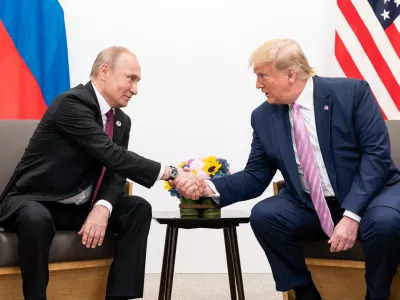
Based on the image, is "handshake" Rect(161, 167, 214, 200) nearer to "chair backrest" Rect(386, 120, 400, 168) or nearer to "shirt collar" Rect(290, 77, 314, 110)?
"shirt collar" Rect(290, 77, 314, 110)

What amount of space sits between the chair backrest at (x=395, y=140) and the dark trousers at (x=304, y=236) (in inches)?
18.4

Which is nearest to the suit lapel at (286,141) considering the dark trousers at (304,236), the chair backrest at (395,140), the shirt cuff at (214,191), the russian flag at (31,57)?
the dark trousers at (304,236)

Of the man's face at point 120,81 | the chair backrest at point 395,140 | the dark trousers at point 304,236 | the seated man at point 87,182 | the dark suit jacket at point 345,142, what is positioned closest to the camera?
the dark trousers at point 304,236

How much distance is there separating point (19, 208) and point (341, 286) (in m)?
1.41

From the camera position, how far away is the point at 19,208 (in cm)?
260

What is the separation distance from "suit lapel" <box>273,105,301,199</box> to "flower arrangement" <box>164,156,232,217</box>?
40 centimetres

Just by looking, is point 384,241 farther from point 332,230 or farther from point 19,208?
point 19,208

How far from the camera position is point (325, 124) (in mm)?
2758

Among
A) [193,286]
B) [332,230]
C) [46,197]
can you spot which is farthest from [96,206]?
[193,286]

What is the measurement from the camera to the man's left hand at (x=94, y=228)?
2.62m

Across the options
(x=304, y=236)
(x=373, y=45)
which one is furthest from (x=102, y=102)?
(x=373, y=45)

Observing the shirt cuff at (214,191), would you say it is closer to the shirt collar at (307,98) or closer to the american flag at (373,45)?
the shirt collar at (307,98)

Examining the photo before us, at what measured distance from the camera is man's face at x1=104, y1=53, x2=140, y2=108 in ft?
9.59

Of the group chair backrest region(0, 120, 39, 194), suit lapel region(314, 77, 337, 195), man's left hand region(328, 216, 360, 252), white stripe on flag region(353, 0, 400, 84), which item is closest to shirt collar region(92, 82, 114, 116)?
chair backrest region(0, 120, 39, 194)
